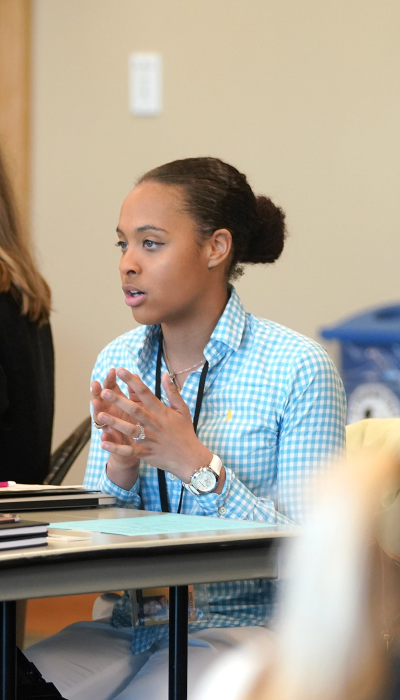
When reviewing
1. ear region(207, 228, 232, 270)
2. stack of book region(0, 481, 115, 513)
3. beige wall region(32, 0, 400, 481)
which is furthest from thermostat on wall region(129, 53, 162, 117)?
A: stack of book region(0, 481, 115, 513)

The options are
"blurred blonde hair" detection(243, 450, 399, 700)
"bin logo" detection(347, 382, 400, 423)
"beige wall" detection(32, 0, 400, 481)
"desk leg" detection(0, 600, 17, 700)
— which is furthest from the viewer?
"beige wall" detection(32, 0, 400, 481)

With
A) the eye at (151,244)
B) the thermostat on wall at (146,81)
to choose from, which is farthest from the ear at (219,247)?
the thermostat on wall at (146,81)

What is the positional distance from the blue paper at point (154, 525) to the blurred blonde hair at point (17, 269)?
3.20 ft

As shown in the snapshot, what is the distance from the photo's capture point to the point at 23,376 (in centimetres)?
196

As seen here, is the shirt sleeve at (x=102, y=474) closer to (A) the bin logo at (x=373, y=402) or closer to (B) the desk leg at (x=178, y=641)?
(B) the desk leg at (x=178, y=641)

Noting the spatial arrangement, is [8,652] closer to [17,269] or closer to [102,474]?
[102,474]

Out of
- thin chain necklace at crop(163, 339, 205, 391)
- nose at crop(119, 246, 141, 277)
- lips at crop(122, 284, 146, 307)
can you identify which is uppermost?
nose at crop(119, 246, 141, 277)

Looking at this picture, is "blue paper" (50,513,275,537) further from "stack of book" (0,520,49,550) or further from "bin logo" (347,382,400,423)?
"bin logo" (347,382,400,423)

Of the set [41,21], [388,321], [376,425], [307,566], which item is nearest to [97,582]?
[307,566]

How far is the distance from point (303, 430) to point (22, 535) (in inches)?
26.4

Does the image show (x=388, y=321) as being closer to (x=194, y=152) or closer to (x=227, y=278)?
(x=194, y=152)

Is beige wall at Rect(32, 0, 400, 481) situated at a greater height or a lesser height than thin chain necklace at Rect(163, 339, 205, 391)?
greater

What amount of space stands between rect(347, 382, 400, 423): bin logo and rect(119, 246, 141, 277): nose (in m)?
1.32

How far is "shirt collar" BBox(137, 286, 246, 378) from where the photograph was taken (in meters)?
Result: 1.53
